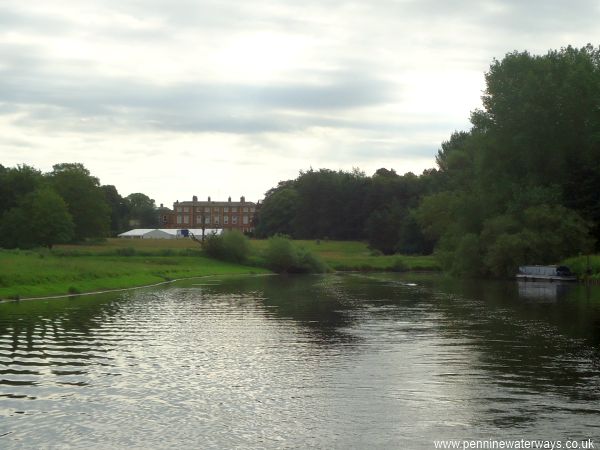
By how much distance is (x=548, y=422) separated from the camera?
17328 mm

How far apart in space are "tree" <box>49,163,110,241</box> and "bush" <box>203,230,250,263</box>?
3975cm

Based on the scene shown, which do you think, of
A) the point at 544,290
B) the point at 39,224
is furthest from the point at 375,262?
the point at 544,290

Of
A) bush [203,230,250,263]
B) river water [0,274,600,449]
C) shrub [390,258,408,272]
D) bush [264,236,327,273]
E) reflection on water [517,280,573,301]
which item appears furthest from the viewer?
shrub [390,258,408,272]

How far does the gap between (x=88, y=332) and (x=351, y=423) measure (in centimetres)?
2166

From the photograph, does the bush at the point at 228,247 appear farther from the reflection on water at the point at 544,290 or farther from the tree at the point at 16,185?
the reflection on water at the point at 544,290

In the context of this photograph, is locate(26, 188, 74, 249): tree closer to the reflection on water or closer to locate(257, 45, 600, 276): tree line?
locate(257, 45, 600, 276): tree line

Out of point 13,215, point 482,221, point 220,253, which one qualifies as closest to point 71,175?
point 13,215

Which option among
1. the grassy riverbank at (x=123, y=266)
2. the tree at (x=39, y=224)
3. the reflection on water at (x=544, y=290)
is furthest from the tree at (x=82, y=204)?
the reflection on water at (x=544, y=290)

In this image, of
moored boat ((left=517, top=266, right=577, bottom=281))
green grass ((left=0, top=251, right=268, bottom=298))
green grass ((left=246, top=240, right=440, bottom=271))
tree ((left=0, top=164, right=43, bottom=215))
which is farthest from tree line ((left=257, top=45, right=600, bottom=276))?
tree ((left=0, top=164, right=43, bottom=215))

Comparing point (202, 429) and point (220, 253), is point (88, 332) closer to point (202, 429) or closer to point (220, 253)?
point (202, 429)

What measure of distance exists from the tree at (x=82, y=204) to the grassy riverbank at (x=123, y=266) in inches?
172

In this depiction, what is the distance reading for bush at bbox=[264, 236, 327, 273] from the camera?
12706 cm

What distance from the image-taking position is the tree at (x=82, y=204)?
519 ft

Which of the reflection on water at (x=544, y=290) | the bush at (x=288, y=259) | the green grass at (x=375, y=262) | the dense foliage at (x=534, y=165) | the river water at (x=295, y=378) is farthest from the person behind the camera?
the green grass at (x=375, y=262)
